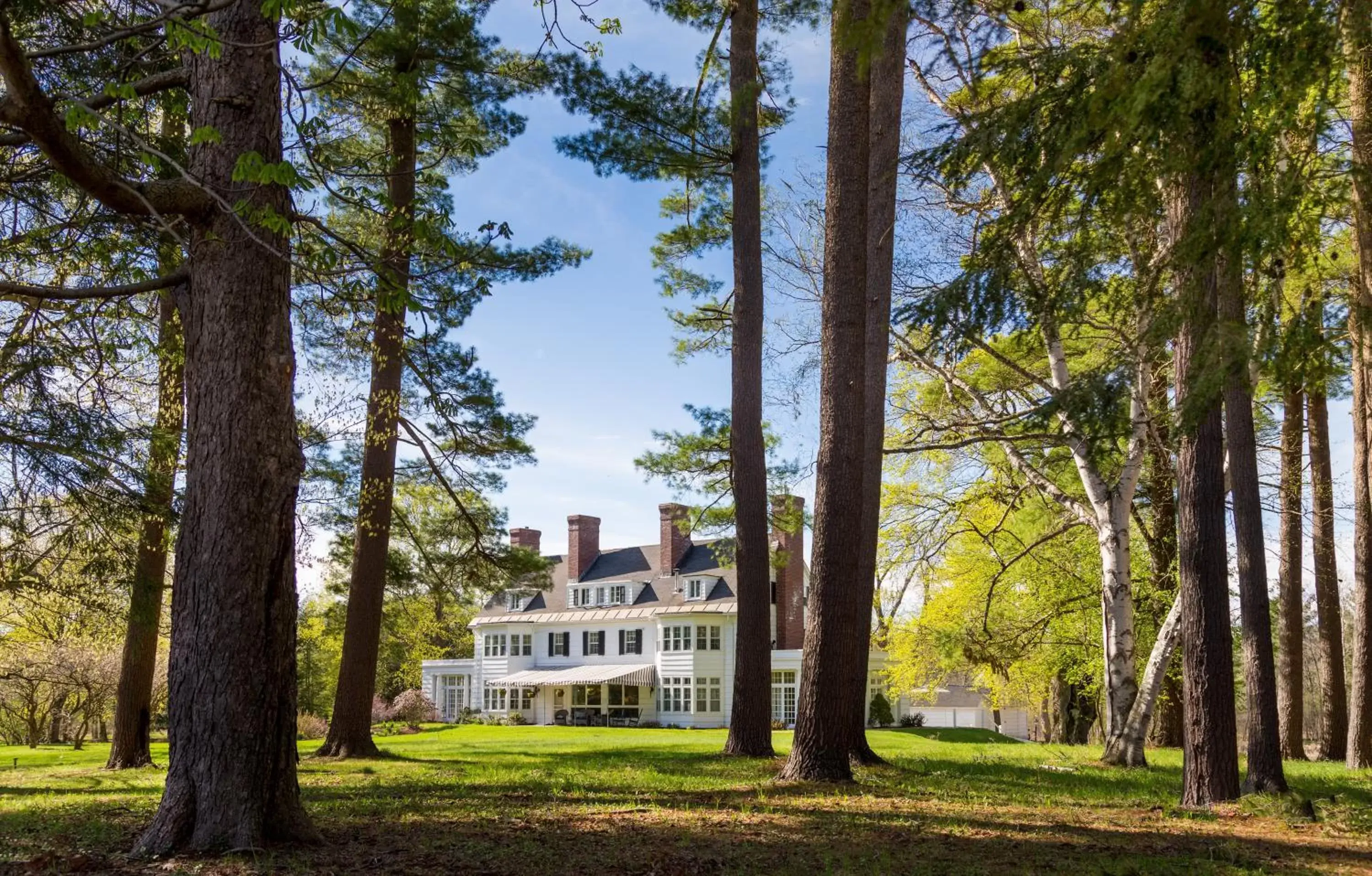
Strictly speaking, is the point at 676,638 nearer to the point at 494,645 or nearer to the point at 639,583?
the point at 639,583

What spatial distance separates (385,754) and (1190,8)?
13.1 meters

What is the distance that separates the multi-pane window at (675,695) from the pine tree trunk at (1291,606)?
24771mm

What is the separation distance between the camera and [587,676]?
40.1 meters

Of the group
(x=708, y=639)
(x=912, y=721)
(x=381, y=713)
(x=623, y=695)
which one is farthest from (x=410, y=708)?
(x=912, y=721)

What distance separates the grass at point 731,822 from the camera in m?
5.46

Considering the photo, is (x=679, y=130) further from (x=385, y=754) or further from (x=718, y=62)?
(x=385, y=754)

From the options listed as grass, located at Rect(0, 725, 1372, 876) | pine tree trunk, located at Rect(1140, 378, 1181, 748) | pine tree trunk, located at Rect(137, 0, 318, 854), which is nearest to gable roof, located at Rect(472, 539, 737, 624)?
pine tree trunk, located at Rect(1140, 378, 1181, 748)

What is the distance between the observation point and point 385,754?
14188 mm

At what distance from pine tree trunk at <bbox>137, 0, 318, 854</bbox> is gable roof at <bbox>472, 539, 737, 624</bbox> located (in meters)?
32.6

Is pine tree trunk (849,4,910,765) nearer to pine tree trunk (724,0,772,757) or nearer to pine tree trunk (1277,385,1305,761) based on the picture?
pine tree trunk (724,0,772,757)

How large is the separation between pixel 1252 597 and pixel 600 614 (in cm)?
3533

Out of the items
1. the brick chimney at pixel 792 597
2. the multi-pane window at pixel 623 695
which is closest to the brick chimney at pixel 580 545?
the multi-pane window at pixel 623 695

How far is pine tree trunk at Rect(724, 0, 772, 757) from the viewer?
12.8 metres

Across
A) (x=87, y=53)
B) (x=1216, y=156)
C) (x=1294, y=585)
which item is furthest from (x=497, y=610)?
(x=1216, y=156)
